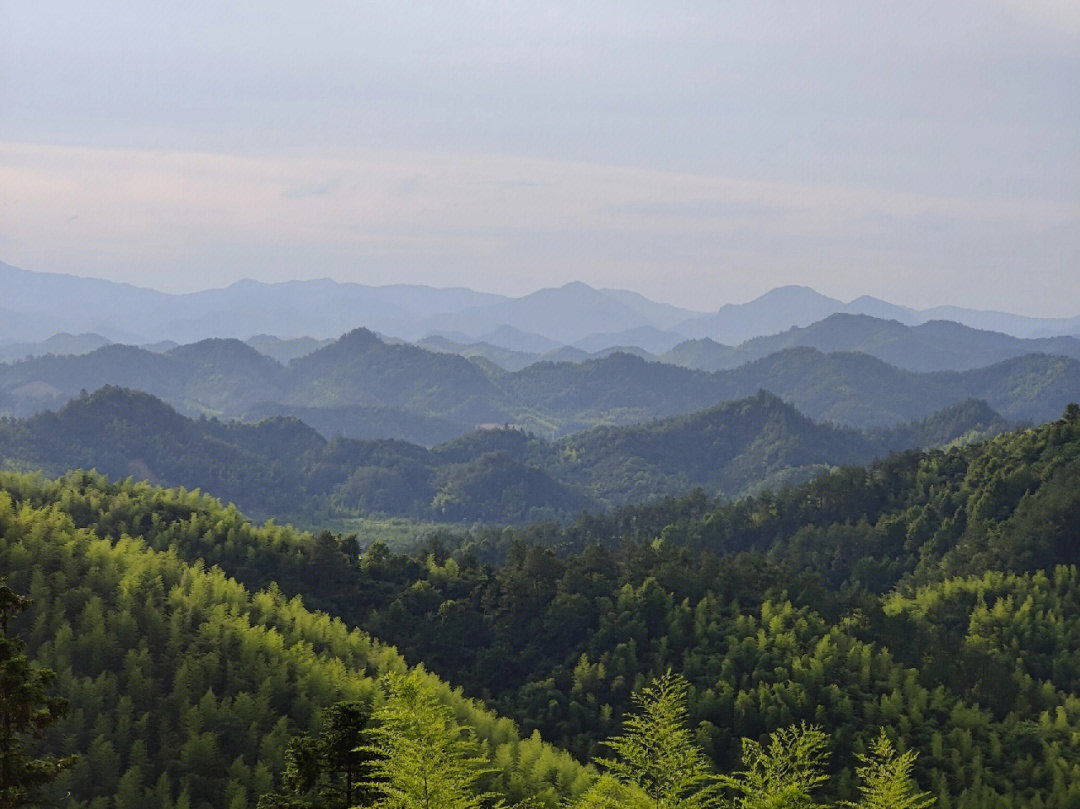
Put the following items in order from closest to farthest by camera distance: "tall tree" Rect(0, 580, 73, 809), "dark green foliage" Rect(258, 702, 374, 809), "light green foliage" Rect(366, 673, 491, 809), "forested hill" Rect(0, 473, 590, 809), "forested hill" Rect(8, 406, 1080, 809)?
"tall tree" Rect(0, 580, 73, 809), "light green foliage" Rect(366, 673, 491, 809), "dark green foliage" Rect(258, 702, 374, 809), "forested hill" Rect(0, 473, 590, 809), "forested hill" Rect(8, 406, 1080, 809)

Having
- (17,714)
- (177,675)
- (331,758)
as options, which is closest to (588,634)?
(177,675)

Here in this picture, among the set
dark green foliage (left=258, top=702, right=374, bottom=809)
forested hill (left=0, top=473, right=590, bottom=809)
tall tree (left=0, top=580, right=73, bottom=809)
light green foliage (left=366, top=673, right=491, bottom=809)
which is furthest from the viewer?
forested hill (left=0, top=473, right=590, bottom=809)

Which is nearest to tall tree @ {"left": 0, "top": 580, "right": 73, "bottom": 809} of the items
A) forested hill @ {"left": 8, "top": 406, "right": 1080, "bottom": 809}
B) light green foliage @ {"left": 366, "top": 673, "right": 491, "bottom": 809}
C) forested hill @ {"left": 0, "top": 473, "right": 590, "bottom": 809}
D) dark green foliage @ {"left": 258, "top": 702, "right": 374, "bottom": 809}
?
dark green foliage @ {"left": 258, "top": 702, "right": 374, "bottom": 809}

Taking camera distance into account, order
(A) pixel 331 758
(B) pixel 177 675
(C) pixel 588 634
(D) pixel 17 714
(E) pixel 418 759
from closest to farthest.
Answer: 1. (E) pixel 418 759
2. (D) pixel 17 714
3. (A) pixel 331 758
4. (B) pixel 177 675
5. (C) pixel 588 634

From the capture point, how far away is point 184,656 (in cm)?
8162

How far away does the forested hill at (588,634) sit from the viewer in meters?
80.4

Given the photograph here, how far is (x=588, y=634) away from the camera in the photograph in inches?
4439

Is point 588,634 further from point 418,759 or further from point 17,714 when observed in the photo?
point 17,714

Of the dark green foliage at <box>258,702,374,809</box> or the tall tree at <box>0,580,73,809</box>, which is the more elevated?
the tall tree at <box>0,580,73,809</box>

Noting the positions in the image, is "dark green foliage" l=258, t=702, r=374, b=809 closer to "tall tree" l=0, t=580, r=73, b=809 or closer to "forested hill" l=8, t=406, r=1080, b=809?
"tall tree" l=0, t=580, r=73, b=809

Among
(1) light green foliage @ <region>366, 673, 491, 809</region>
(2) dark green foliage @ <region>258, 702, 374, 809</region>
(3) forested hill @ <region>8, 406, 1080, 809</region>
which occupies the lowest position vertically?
(3) forested hill @ <region>8, 406, 1080, 809</region>

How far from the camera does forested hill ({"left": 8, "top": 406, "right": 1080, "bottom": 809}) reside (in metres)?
80.4

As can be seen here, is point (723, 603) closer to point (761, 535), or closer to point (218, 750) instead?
point (218, 750)

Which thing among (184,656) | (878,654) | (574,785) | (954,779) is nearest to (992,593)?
(878,654)
